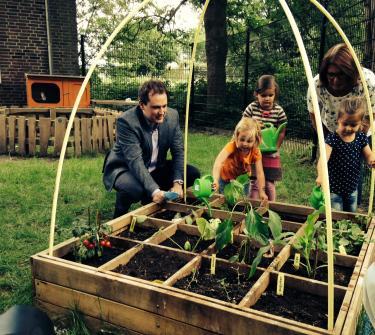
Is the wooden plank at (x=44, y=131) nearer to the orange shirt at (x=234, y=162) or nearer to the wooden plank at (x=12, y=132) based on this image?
the wooden plank at (x=12, y=132)

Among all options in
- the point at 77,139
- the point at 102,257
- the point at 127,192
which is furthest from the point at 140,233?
the point at 77,139

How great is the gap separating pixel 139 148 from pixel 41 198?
173 centimetres

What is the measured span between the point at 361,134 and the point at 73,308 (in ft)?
8.14

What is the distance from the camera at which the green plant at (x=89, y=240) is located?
2312mm

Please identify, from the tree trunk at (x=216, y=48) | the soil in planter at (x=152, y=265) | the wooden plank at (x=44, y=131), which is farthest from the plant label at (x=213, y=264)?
the tree trunk at (x=216, y=48)

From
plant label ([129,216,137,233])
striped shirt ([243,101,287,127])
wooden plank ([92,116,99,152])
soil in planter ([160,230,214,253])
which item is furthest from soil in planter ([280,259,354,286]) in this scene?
wooden plank ([92,116,99,152])

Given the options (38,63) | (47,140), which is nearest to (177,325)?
(47,140)

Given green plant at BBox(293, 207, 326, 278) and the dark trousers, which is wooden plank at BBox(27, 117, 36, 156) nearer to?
the dark trousers

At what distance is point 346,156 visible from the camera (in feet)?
10.6

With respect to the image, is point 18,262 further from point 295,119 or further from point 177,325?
point 295,119

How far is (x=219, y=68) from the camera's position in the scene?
11.8 m

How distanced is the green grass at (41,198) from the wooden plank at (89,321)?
240 millimetres

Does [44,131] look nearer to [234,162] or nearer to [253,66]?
[234,162]

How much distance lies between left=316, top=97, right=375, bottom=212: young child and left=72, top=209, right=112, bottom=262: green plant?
179cm
